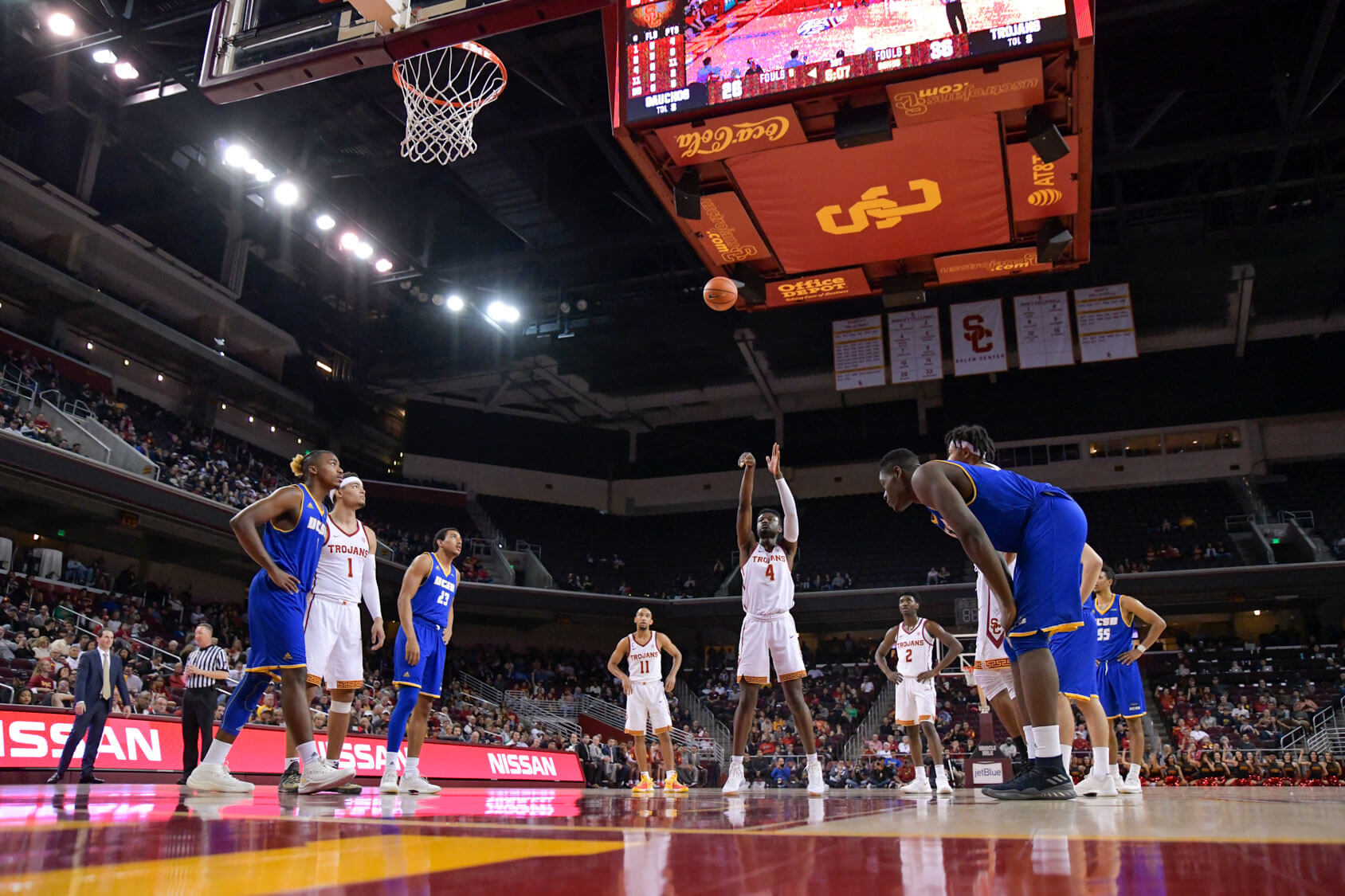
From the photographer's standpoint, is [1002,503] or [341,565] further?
[341,565]

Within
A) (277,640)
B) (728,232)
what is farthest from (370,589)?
(728,232)

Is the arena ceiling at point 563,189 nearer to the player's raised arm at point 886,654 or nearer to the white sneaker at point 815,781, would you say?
the player's raised arm at point 886,654

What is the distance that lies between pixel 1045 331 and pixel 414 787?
611 inches

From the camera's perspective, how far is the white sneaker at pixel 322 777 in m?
5.00

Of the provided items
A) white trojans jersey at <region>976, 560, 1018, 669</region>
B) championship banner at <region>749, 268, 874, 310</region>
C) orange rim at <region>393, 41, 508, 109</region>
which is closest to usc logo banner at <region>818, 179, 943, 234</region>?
championship banner at <region>749, 268, 874, 310</region>

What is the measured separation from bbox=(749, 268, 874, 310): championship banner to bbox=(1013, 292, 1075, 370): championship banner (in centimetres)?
939

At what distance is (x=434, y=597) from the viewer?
22.3ft

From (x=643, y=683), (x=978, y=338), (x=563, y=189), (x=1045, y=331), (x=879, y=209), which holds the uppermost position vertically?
(x=563, y=189)

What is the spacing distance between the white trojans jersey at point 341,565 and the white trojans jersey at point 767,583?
2864 mm

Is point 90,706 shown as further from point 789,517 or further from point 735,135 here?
point 735,135

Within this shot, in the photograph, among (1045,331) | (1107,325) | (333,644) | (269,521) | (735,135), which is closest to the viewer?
(269,521)

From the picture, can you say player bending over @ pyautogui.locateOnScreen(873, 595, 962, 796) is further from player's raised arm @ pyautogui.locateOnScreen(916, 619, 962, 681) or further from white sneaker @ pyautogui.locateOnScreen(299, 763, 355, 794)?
white sneaker @ pyautogui.locateOnScreen(299, 763, 355, 794)

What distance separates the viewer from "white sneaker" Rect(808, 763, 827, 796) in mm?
6512

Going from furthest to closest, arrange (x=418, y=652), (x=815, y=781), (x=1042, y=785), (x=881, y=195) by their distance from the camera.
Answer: (x=881, y=195)
(x=815, y=781)
(x=418, y=652)
(x=1042, y=785)
